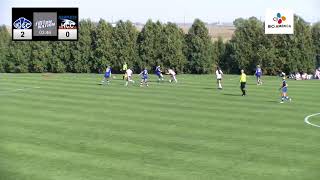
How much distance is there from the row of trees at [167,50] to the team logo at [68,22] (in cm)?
1839

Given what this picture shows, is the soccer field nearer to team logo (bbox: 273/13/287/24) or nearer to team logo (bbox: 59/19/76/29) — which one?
team logo (bbox: 59/19/76/29)

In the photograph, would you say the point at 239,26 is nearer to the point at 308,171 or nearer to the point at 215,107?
the point at 215,107

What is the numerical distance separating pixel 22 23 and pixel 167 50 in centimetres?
2534

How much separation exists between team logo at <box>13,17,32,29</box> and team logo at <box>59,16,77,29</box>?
3.59 meters

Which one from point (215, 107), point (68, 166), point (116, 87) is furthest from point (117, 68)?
point (68, 166)

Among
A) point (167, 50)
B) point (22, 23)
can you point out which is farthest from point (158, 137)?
point (167, 50)

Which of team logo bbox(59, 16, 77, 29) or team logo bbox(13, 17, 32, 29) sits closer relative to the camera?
team logo bbox(13, 17, 32, 29)

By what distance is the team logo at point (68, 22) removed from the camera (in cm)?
5264

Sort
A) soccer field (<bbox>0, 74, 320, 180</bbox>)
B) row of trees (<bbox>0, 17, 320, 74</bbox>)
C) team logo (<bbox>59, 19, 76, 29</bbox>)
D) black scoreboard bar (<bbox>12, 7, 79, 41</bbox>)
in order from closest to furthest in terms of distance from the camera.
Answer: soccer field (<bbox>0, 74, 320, 180</bbox>) → black scoreboard bar (<bbox>12, 7, 79, 41</bbox>) → team logo (<bbox>59, 19, 76, 29</bbox>) → row of trees (<bbox>0, 17, 320, 74</bbox>)

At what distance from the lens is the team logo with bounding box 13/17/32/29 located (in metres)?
51.7

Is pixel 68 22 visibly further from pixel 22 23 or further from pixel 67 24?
pixel 22 23

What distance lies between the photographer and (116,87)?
46.6 metres

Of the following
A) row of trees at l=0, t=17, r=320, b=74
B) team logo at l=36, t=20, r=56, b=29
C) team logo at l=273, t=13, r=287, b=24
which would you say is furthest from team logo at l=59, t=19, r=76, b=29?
team logo at l=273, t=13, r=287, b=24

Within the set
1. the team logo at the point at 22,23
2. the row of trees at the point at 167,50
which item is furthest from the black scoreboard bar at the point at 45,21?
the row of trees at the point at 167,50
